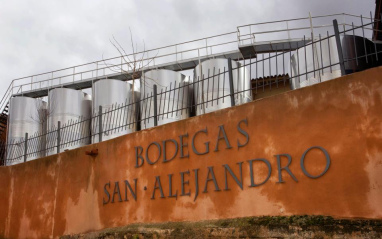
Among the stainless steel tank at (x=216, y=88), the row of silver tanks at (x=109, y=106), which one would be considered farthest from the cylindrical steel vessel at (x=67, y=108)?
the stainless steel tank at (x=216, y=88)

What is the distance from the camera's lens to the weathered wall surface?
5203 mm

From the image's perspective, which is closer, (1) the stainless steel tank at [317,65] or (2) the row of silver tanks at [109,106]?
(1) the stainless steel tank at [317,65]

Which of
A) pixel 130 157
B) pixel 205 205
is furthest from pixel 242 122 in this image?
pixel 130 157

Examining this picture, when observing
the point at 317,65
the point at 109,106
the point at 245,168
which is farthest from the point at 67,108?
the point at 245,168

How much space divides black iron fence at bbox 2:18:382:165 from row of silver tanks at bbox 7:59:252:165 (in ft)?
0.10

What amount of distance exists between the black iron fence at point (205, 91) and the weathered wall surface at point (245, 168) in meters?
0.69

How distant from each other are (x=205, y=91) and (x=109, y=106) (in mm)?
3662

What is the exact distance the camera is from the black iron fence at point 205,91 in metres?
8.24

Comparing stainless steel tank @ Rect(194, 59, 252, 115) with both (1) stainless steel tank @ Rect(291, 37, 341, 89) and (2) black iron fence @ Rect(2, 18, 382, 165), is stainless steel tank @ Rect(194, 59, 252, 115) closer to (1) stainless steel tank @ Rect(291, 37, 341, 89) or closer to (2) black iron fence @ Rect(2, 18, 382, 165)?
(2) black iron fence @ Rect(2, 18, 382, 165)

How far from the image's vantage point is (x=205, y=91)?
11055 millimetres

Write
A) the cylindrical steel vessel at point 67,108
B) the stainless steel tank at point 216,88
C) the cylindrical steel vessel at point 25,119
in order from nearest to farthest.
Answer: the stainless steel tank at point 216,88, the cylindrical steel vessel at point 67,108, the cylindrical steel vessel at point 25,119

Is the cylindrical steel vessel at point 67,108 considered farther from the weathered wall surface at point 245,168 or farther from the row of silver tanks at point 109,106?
the weathered wall surface at point 245,168

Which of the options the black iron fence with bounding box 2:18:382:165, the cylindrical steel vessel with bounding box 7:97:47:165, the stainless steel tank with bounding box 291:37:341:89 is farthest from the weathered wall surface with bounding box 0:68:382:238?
the cylindrical steel vessel with bounding box 7:97:47:165

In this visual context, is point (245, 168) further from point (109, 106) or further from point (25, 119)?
point (25, 119)
